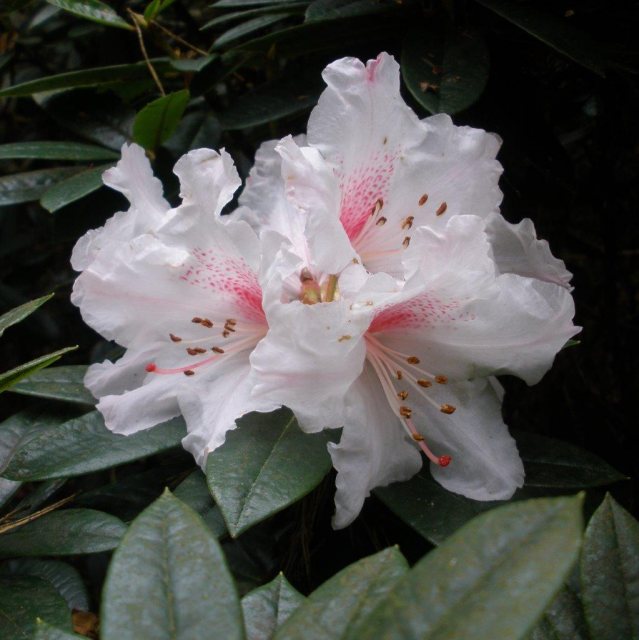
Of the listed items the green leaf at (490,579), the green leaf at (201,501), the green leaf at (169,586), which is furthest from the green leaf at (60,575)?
the green leaf at (490,579)

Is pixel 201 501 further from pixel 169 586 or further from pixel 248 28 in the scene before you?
pixel 248 28

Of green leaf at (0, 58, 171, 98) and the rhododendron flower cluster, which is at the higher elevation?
green leaf at (0, 58, 171, 98)

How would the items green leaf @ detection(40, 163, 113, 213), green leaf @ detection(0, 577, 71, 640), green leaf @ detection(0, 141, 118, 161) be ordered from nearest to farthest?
1. green leaf @ detection(0, 577, 71, 640)
2. green leaf @ detection(40, 163, 113, 213)
3. green leaf @ detection(0, 141, 118, 161)

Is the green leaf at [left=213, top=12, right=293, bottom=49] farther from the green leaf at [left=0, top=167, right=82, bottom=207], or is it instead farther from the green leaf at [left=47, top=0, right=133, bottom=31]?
the green leaf at [left=0, top=167, right=82, bottom=207]

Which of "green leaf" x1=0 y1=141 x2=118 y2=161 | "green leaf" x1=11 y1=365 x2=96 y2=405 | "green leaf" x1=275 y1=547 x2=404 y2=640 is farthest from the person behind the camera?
"green leaf" x1=0 y1=141 x2=118 y2=161

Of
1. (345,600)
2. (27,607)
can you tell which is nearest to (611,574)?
(345,600)

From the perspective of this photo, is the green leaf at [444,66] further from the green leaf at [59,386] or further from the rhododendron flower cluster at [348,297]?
the green leaf at [59,386]

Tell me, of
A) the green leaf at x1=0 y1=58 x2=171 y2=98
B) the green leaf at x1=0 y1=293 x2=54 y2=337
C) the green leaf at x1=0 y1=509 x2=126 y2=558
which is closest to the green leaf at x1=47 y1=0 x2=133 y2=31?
the green leaf at x1=0 y1=58 x2=171 y2=98
